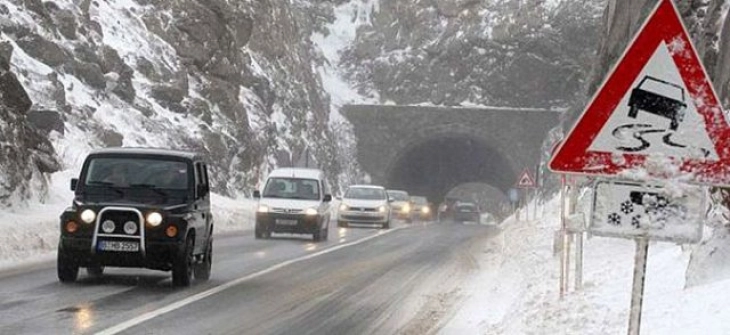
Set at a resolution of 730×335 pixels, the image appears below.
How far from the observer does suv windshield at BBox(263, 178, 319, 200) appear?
27.4 m

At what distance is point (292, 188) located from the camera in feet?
90.8

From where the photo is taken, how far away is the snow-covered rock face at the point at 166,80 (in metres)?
34.2

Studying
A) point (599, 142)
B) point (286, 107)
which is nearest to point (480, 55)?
point (286, 107)

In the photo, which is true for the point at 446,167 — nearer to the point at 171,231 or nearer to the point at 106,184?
the point at 106,184

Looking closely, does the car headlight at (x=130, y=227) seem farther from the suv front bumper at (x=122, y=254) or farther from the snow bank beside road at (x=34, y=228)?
the snow bank beside road at (x=34, y=228)

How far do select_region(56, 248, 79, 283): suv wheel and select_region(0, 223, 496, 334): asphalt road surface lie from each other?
14cm

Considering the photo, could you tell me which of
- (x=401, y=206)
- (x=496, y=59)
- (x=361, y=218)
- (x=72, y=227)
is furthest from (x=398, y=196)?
(x=72, y=227)

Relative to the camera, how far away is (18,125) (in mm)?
24344

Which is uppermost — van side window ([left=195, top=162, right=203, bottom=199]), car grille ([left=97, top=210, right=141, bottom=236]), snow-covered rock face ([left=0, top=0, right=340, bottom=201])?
snow-covered rock face ([left=0, top=0, right=340, bottom=201])

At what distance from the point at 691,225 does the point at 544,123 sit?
204ft

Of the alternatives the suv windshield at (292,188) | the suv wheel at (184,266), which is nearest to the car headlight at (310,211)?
the suv windshield at (292,188)

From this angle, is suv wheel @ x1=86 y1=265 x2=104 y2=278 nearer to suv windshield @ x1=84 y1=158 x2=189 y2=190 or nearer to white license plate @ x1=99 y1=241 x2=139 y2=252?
suv windshield @ x1=84 y1=158 x2=189 y2=190

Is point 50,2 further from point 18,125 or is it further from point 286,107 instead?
point 286,107

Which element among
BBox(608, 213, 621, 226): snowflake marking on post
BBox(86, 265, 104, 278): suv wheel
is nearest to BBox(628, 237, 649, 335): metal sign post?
BBox(608, 213, 621, 226): snowflake marking on post
